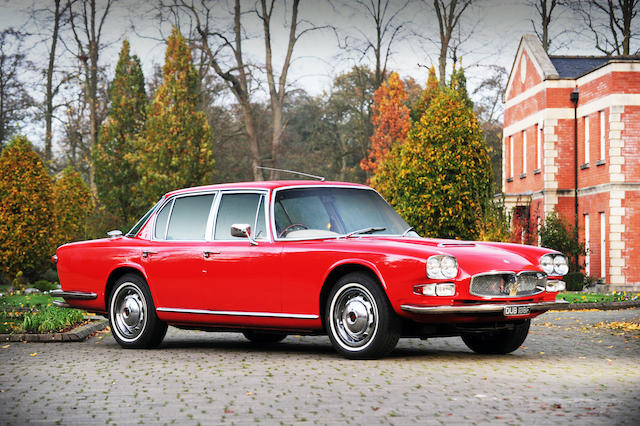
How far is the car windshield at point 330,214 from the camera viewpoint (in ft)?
35.9

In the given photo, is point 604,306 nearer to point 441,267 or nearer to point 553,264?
point 553,264

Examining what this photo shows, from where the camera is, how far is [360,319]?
10.0 meters

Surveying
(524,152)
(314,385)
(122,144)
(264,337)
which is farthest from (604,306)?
(122,144)

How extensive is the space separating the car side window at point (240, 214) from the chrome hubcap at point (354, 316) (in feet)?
4.61

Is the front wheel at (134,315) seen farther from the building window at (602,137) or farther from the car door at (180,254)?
the building window at (602,137)

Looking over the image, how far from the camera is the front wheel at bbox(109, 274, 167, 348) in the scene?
11984 mm

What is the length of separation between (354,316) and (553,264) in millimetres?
2215

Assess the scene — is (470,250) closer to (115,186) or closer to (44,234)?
(44,234)

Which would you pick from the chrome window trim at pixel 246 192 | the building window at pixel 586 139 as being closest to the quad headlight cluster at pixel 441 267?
the chrome window trim at pixel 246 192

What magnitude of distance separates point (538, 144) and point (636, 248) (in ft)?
24.0

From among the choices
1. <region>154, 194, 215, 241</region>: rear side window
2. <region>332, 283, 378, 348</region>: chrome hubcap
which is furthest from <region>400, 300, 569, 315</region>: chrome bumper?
<region>154, 194, 215, 241</region>: rear side window


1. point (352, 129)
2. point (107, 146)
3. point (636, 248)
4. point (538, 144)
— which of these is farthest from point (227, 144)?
point (636, 248)

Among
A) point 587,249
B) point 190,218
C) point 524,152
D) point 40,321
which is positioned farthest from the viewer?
point 524,152

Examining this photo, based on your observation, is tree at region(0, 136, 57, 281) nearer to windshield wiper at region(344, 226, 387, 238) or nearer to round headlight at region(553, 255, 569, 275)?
windshield wiper at region(344, 226, 387, 238)
